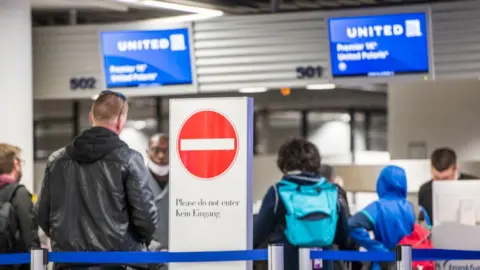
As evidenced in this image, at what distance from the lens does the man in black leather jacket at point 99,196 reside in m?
5.24

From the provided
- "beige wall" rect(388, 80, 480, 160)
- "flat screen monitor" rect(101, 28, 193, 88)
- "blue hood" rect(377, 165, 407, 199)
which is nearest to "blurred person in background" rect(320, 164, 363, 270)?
"blue hood" rect(377, 165, 407, 199)

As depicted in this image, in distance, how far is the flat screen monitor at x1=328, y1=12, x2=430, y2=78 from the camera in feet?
32.7

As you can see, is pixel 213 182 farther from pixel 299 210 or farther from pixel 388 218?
pixel 388 218

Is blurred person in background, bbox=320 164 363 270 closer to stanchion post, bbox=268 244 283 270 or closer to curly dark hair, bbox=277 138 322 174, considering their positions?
curly dark hair, bbox=277 138 322 174

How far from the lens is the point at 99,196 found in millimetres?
5250

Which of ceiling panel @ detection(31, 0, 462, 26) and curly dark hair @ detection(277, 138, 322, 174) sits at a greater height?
ceiling panel @ detection(31, 0, 462, 26)

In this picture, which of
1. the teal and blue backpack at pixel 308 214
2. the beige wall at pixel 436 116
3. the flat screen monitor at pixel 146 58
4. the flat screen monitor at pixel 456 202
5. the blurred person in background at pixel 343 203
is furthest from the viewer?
the beige wall at pixel 436 116

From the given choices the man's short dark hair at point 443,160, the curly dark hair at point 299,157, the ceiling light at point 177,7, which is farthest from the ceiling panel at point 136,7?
the curly dark hair at point 299,157

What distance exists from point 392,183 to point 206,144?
1.60 m

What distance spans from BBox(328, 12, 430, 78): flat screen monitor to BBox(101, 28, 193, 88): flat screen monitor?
163 cm

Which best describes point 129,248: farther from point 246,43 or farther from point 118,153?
point 246,43

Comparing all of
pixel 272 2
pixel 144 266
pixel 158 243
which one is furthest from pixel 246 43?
pixel 144 266

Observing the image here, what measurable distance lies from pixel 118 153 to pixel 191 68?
5.71m

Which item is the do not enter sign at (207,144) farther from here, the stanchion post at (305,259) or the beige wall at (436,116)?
the beige wall at (436,116)
